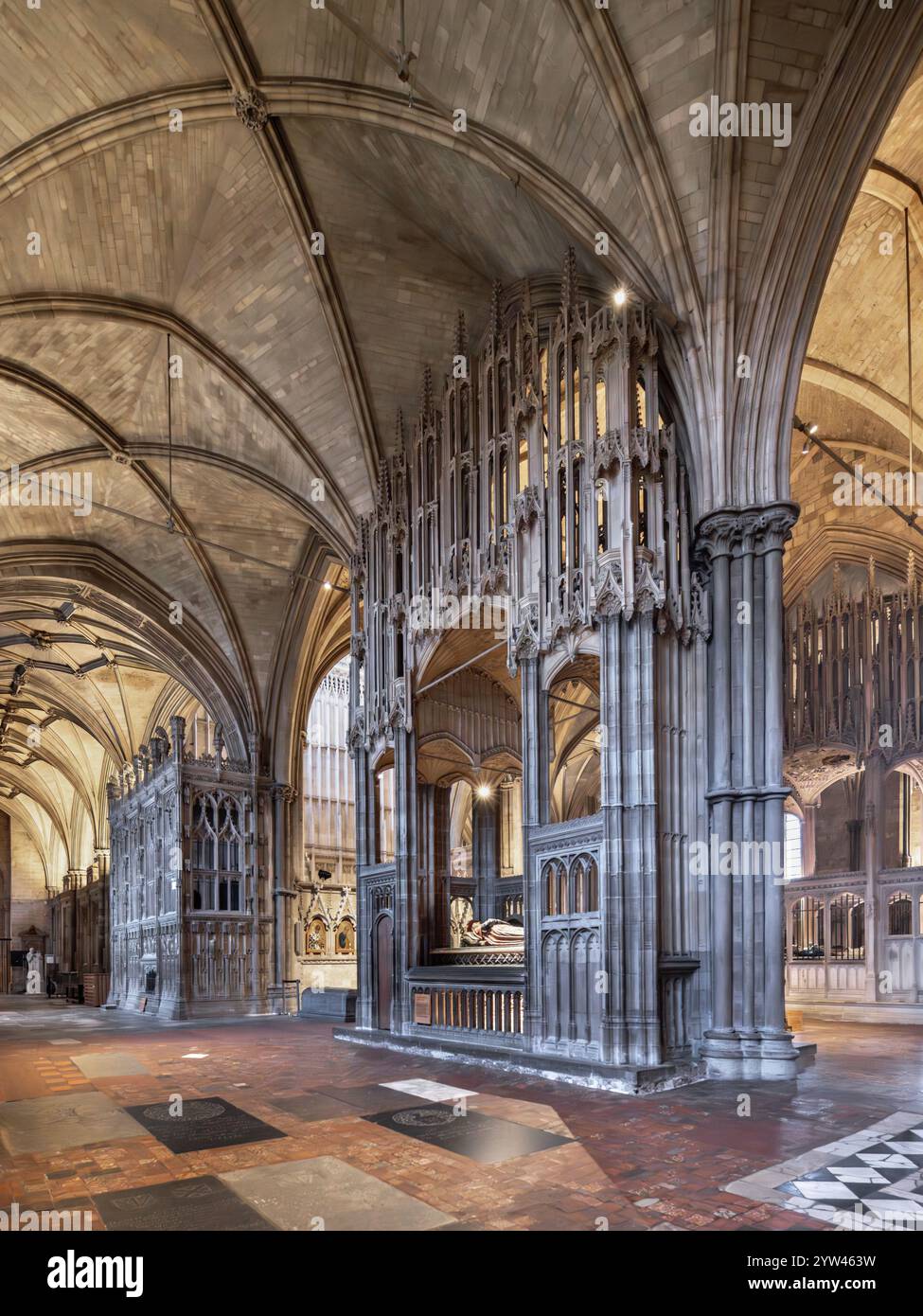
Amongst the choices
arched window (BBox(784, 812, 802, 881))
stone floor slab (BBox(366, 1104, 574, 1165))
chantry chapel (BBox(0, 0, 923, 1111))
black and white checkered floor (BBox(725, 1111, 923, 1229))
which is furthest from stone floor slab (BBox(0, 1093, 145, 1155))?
arched window (BBox(784, 812, 802, 881))

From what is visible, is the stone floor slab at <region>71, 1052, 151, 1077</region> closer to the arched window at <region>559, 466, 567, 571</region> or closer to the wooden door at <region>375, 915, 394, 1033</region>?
the wooden door at <region>375, 915, 394, 1033</region>

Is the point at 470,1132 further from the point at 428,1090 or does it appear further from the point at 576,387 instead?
the point at 576,387

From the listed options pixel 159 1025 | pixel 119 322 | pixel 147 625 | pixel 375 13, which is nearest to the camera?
pixel 375 13

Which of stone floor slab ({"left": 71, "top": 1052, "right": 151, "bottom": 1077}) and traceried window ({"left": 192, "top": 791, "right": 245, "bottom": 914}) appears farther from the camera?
traceried window ({"left": 192, "top": 791, "right": 245, "bottom": 914})

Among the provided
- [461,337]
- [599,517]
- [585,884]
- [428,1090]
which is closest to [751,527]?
[599,517]

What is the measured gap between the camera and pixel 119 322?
17.2m

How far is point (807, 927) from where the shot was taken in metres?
23.9

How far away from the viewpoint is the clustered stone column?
10.6 metres

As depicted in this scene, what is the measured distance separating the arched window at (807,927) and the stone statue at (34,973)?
35566mm

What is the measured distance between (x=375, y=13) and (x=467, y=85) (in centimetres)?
136

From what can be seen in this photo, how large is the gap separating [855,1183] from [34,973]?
48368 mm

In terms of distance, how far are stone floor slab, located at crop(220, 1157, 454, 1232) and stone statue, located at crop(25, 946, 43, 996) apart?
144 feet
